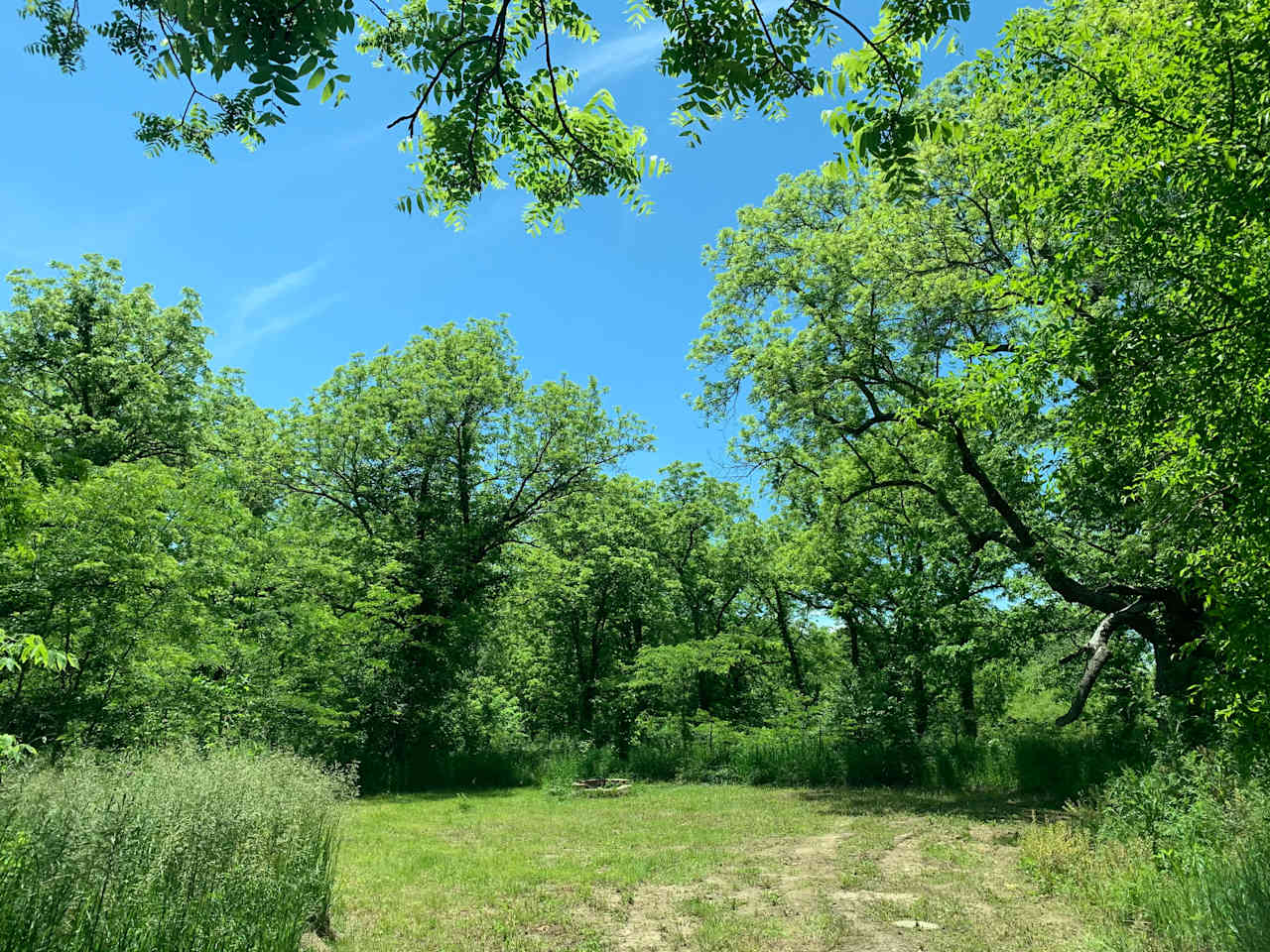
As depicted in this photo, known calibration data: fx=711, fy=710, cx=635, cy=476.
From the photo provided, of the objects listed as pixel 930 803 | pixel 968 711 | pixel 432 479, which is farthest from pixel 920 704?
pixel 432 479

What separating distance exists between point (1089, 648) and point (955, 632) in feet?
7.78

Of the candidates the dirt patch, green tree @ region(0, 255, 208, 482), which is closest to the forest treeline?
green tree @ region(0, 255, 208, 482)

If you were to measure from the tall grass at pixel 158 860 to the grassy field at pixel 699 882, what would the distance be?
911 millimetres

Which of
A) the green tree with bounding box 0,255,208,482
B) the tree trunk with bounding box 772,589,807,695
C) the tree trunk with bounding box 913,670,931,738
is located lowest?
the tree trunk with bounding box 913,670,931,738

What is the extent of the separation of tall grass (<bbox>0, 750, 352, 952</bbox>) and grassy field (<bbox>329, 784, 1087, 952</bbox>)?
91cm

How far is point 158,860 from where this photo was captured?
13.7ft

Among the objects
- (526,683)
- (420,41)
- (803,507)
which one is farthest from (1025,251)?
(526,683)

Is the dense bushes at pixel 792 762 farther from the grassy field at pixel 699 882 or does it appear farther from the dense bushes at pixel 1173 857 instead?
the dense bushes at pixel 1173 857

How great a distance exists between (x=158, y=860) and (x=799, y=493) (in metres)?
16.2

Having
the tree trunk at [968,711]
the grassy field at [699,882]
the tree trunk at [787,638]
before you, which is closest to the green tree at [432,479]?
the grassy field at [699,882]

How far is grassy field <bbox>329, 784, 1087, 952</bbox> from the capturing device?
6.11 meters

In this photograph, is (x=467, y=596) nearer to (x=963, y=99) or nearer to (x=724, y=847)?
(x=724, y=847)

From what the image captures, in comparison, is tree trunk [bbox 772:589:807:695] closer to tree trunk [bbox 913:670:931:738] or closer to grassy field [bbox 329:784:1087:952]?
tree trunk [bbox 913:670:931:738]

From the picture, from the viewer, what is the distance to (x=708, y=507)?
30.0 m
